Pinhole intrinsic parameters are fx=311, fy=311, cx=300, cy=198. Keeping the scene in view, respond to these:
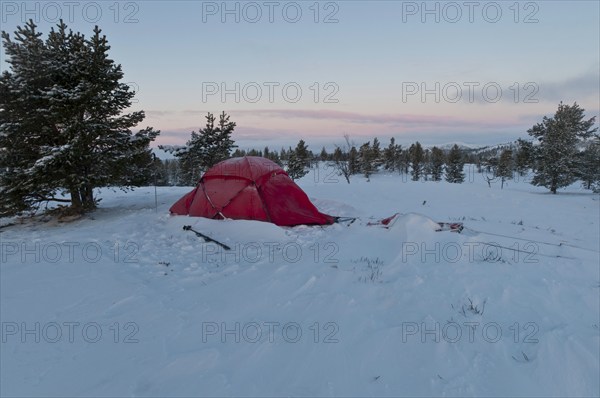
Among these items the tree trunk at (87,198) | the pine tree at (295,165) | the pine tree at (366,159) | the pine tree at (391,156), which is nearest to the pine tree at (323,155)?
the pine tree at (391,156)

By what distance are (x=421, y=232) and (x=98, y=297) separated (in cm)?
609

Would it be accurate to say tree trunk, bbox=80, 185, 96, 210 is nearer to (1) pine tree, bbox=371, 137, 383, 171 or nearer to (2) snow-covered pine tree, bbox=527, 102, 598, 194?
(2) snow-covered pine tree, bbox=527, 102, 598, 194

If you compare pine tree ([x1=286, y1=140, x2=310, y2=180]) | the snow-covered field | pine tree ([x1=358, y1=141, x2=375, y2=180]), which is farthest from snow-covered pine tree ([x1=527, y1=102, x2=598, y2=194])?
pine tree ([x1=358, y1=141, x2=375, y2=180])

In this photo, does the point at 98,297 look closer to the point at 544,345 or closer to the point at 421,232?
the point at 544,345

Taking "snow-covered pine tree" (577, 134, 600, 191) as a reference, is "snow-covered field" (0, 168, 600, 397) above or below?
below

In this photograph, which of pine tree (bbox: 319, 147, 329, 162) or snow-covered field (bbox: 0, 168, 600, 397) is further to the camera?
pine tree (bbox: 319, 147, 329, 162)

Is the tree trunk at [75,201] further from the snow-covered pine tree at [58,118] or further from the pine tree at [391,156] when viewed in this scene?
the pine tree at [391,156]

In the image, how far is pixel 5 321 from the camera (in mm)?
3594

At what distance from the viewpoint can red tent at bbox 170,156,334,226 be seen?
9.09 metres

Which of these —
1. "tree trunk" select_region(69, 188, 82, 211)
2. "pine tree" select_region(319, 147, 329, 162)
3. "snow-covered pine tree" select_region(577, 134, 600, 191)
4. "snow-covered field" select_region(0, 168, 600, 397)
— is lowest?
"snow-covered field" select_region(0, 168, 600, 397)

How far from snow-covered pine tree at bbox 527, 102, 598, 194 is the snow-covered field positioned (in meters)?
24.5

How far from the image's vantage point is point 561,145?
25.5 meters

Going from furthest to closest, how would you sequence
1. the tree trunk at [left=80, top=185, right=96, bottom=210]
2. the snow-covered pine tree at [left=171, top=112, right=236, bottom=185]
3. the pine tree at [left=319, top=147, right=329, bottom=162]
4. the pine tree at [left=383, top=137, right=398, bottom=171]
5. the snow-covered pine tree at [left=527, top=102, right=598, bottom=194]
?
the pine tree at [left=319, top=147, right=329, bottom=162] < the pine tree at [left=383, top=137, right=398, bottom=171] < the snow-covered pine tree at [left=527, top=102, right=598, bottom=194] < the snow-covered pine tree at [left=171, top=112, right=236, bottom=185] < the tree trunk at [left=80, top=185, right=96, bottom=210]

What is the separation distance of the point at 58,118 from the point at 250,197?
20.7ft
